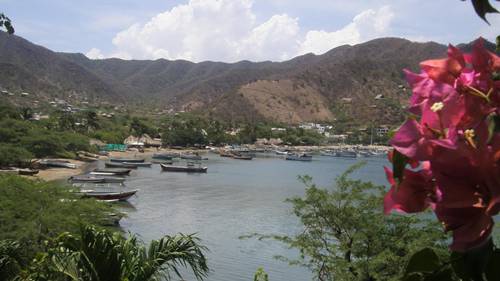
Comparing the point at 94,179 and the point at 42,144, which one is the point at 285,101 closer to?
the point at 42,144

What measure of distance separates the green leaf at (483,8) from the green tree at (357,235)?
8.80 meters

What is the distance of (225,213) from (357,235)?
1931 centimetres

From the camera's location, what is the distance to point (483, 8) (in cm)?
61

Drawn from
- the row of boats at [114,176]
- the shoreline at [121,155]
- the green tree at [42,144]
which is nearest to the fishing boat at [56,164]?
the shoreline at [121,155]

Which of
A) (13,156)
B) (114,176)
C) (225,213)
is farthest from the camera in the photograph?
(114,176)

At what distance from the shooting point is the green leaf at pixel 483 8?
60 centimetres

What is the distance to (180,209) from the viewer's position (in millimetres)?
30047

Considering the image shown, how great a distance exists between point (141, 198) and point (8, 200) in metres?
19.1

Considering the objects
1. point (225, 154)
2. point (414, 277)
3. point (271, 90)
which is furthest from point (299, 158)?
point (414, 277)

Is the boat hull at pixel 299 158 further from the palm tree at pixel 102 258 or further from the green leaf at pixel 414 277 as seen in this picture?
the green leaf at pixel 414 277

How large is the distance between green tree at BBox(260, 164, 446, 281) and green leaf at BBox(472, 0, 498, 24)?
8.80 meters

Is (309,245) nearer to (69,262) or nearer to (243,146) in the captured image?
(69,262)

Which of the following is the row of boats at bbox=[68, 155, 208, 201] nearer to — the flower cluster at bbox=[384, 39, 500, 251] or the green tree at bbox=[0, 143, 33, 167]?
the green tree at bbox=[0, 143, 33, 167]

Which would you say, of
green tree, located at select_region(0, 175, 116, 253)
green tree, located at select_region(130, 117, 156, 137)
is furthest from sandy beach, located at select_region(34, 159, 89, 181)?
green tree, located at select_region(130, 117, 156, 137)
